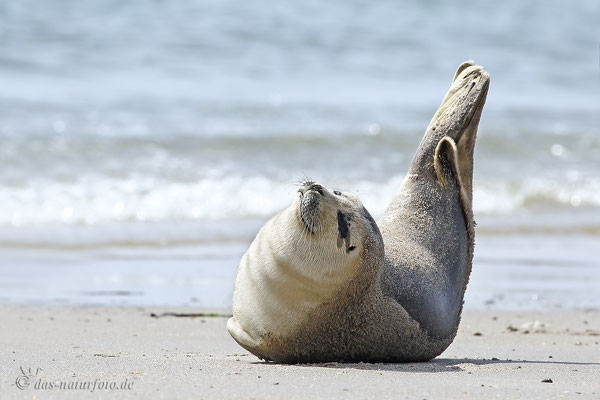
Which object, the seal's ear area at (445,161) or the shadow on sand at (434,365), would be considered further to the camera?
the seal's ear area at (445,161)

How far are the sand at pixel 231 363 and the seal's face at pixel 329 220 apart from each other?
0.49 meters

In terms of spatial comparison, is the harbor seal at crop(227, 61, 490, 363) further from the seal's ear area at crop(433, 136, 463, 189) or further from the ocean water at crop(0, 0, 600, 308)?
the ocean water at crop(0, 0, 600, 308)

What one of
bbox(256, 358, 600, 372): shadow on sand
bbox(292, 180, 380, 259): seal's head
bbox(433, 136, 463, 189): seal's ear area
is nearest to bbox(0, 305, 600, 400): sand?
bbox(256, 358, 600, 372): shadow on sand

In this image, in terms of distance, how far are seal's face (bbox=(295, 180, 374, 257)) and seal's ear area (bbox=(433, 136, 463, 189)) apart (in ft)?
3.08

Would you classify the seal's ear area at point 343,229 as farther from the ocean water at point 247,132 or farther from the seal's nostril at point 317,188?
the ocean water at point 247,132

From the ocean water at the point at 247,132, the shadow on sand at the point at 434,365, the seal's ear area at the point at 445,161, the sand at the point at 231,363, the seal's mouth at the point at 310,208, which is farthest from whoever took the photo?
the ocean water at the point at 247,132

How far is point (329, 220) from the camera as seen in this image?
378 cm

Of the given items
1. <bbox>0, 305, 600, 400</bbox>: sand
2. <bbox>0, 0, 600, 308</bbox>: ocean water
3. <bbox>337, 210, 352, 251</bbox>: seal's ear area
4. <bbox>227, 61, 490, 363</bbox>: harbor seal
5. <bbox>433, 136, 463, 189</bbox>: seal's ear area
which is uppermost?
<bbox>433, 136, 463, 189</bbox>: seal's ear area

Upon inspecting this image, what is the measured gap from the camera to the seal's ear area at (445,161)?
471cm

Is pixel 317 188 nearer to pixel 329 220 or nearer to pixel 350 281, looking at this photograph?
pixel 329 220

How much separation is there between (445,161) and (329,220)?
1.15m

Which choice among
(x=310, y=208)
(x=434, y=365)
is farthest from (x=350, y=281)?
(x=434, y=365)

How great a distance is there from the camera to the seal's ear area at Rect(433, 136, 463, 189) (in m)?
4.71

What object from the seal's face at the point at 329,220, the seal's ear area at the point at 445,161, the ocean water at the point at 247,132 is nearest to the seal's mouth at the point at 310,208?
the seal's face at the point at 329,220
